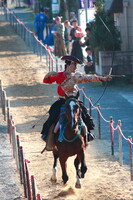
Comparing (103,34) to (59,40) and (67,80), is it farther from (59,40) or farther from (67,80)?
(67,80)

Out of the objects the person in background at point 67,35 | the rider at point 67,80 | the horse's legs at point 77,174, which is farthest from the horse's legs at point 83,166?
the person in background at point 67,35

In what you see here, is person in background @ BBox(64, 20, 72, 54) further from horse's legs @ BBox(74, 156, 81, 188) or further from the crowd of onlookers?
horse's legs @ BBox(74, 156, 81, 188)

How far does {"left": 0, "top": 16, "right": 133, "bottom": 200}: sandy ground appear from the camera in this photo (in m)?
13.9

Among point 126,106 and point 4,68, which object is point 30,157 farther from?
point 4,68

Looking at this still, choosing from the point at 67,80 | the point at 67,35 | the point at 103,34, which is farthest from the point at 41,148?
the point at 67,35

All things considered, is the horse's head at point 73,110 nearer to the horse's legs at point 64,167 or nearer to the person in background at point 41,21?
the horse's legs at point 64,167

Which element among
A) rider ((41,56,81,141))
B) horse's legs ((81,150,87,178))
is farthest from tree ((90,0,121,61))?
horse's legs ((81,150,87,178))

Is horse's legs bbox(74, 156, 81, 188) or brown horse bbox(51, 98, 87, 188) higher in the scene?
brown horse bbox(51, 98, 87, 188)

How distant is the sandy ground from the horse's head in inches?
58.9

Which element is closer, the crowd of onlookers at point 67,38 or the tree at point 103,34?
the tree at point 103,34

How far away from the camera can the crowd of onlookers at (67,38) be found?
28.8 m

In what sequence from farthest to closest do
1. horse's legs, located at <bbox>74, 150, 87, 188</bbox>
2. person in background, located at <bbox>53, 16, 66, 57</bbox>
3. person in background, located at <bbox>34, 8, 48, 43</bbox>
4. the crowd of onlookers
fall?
person in background, located at <bbox>34, 8, 48, 43</bbox>
person in background, located at <bbox>53, 16, 66, 57</bbox>
the crowd of onlookers
horse's legs, located at <bbox>74, 150, 87, 188</bbox>

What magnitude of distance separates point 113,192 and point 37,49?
67.7 feet

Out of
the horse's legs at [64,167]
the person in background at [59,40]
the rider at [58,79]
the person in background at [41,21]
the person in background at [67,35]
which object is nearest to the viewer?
the horse's legs at [64,167]
